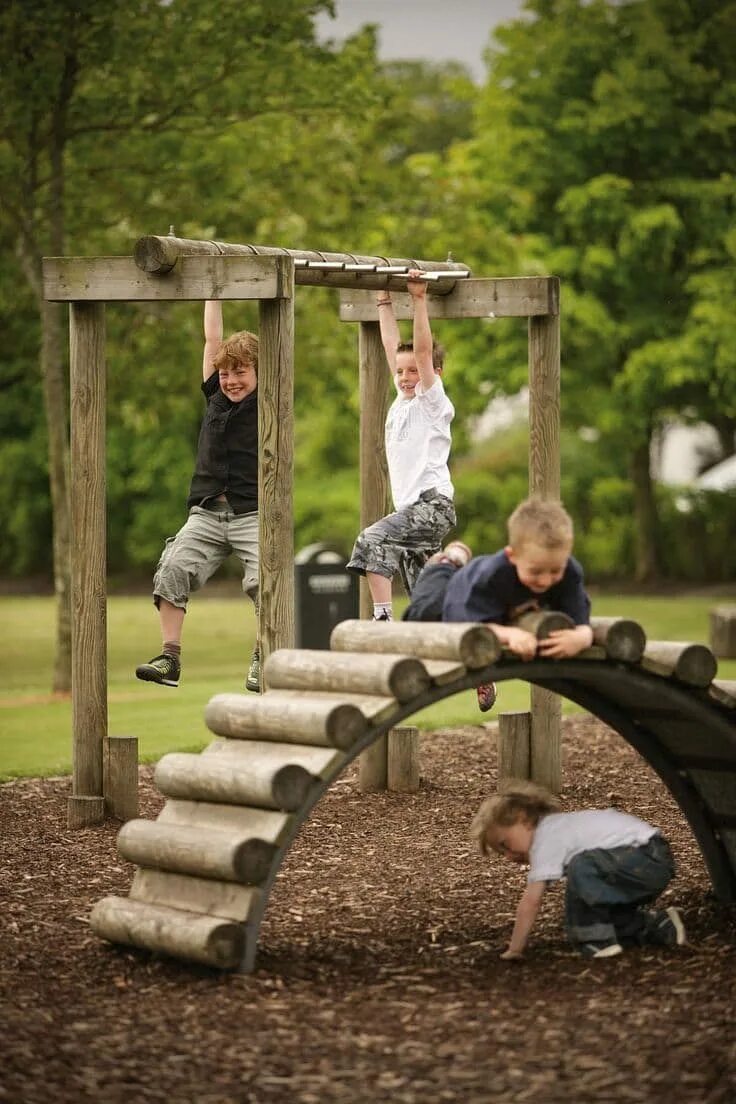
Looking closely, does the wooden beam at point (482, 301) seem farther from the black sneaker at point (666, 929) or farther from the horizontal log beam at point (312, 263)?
the black sneaker at point (666, 929)

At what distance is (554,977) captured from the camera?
19.4 ft

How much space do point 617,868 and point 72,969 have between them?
2.04m

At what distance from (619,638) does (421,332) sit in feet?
8.91

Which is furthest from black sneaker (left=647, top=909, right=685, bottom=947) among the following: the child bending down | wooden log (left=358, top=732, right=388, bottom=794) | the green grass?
the green grass

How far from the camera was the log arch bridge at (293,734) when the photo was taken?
19.0ft

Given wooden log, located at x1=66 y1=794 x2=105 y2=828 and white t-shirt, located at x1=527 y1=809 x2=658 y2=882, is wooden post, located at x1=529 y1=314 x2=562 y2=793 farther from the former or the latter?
white t-shirt, located at x1=527 y1=809 x2=658 y2=882

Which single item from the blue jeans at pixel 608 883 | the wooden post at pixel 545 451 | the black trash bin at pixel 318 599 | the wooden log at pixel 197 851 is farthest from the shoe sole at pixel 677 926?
the black trash bin at pixel 318 599

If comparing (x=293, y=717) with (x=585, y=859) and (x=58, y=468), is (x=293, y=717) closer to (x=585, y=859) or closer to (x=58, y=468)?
(x=585, y=859)

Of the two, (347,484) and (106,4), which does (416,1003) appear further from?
(347,484)

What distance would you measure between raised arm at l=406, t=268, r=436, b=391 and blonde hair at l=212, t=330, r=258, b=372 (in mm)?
999

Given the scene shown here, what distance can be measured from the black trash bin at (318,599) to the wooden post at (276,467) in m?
8.57

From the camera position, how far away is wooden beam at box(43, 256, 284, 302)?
8062 mm

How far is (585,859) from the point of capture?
20.1 feet

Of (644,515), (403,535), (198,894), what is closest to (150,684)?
(403,535)
